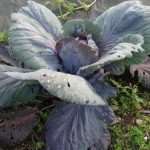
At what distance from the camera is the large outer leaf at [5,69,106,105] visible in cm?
188

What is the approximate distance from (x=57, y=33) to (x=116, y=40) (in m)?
0.37

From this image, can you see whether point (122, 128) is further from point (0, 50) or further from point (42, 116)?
point (0, 50)

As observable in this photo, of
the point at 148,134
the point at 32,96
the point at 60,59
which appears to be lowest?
the point at 148,134

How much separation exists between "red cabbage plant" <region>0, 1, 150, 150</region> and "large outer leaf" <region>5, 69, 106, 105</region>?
182mm

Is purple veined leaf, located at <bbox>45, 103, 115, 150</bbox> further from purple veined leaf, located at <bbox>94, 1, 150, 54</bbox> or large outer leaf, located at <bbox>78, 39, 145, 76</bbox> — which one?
purple veined leaf, located at <bbox>94, 1, 150, 54</bbox>

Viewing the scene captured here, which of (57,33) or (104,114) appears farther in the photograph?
(57,33)

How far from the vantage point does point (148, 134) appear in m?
2.62

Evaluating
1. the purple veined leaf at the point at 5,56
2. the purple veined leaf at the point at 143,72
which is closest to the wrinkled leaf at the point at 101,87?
the purple veined leaf at the point at 143,72

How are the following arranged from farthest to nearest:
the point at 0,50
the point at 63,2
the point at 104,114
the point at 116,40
Answer: the point at 63,2 → the point at 0,50 → the point at 116,40 → the point at 104,114

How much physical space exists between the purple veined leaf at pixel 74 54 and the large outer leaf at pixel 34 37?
0.22 feet

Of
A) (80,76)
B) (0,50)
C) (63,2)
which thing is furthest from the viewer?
(63,2)

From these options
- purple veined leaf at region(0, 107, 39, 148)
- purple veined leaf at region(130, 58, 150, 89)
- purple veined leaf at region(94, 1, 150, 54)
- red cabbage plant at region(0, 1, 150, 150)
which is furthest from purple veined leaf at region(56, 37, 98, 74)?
purple veined leaf at region(130, 58, 150, 89)

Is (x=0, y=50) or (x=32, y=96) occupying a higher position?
(x=0, y=50)

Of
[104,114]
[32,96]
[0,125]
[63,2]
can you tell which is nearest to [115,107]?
[104,114]
